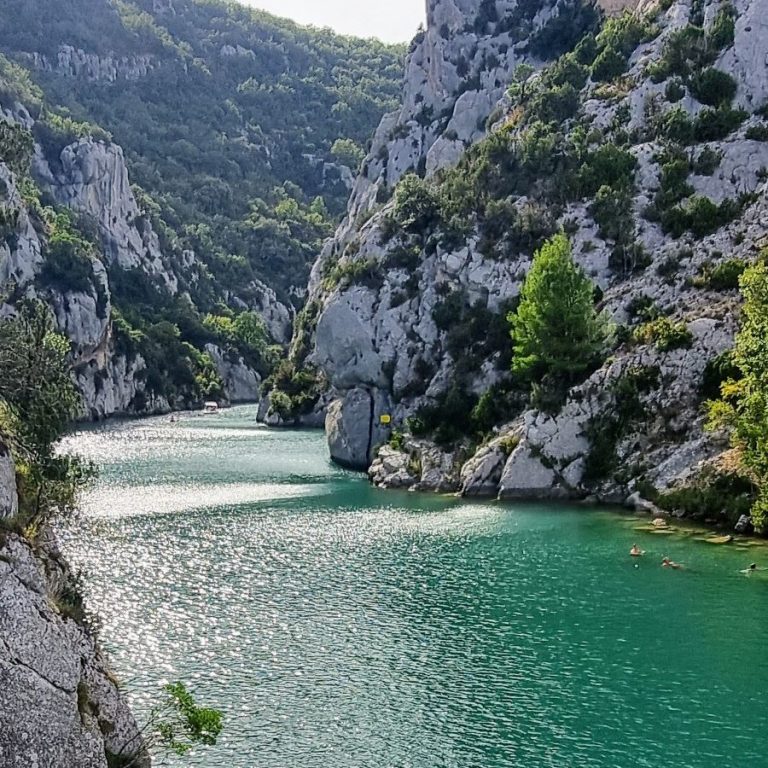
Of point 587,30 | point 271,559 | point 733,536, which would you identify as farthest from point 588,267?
point 587,30

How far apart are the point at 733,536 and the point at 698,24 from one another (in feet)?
202

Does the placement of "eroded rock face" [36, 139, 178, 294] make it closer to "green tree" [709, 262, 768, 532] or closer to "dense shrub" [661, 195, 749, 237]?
"dense shrub" [661, 195, 749, 237]

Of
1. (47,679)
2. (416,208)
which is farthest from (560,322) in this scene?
(47,679)

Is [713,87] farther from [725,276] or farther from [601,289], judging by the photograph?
[725,276]

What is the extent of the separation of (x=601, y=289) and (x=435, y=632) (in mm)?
45602

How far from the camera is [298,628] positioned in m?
32.8

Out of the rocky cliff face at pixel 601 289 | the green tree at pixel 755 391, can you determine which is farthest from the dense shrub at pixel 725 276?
the green tree at pixel 755 391

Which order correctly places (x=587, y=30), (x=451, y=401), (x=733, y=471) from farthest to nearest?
(x=587, y=30) < (x=451, y=401) < (x=733, y=471)

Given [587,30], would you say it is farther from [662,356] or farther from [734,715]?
[734,715]

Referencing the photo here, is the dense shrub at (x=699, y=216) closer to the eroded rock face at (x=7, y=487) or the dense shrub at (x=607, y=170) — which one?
the dense shrub at (x=607, y=170)

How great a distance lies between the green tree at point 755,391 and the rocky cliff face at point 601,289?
4810mm

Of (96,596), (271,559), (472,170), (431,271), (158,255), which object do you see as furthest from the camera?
(158,255)

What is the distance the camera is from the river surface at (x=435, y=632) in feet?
77.3

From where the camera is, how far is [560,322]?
61500mm
